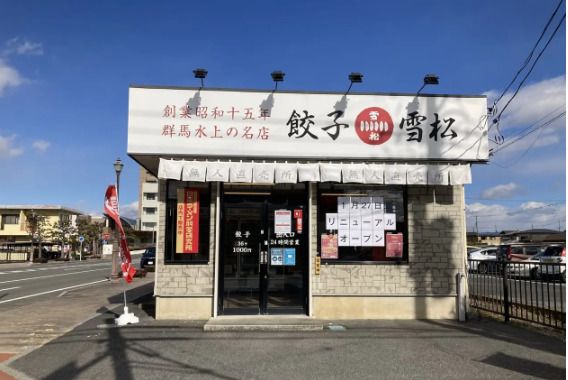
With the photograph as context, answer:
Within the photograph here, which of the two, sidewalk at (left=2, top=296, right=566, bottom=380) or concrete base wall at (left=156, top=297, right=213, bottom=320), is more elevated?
concrete base wall at (left=156, top=297, right=213, bottom=320)

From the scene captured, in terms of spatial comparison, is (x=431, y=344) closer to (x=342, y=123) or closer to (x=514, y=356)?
(x=514, y=356)

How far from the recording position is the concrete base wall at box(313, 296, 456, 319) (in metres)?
10.4

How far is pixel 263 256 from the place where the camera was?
10.5 meters

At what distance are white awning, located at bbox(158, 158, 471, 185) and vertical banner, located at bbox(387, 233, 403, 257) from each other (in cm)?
125

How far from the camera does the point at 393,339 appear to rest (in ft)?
27.8

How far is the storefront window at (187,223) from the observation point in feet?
34.3

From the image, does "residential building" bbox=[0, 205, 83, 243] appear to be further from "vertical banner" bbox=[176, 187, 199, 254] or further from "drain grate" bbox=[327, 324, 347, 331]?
"drain grate" bbox=[327, 324, 347, 331]

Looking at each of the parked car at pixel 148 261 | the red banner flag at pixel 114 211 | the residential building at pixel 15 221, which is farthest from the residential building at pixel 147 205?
the red banner flag at pixel 114 211

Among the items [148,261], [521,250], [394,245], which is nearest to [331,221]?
[394,245]

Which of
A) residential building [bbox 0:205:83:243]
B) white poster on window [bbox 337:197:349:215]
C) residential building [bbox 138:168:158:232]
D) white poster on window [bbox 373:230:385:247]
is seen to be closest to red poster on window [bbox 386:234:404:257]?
white poster on window [bbox 373:230:385:247]

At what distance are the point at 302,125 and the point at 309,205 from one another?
5.63 ft

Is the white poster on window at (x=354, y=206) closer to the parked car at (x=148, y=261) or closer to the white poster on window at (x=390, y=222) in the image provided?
the white poster on window at (x=390, y=222)

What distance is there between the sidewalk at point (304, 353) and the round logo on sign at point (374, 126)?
3851mm

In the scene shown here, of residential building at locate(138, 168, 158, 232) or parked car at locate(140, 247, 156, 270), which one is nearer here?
parked car at locate(140, 247, 156, 270)
